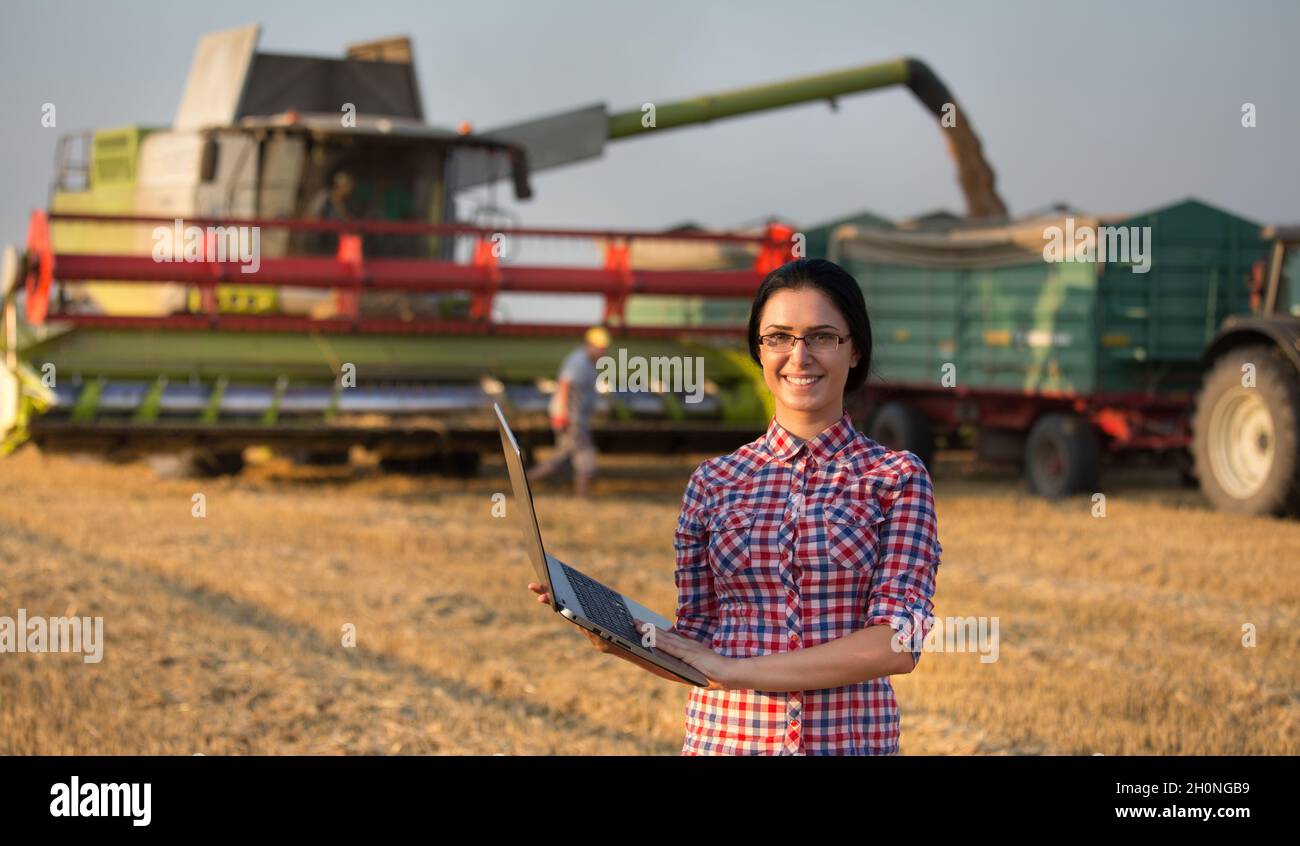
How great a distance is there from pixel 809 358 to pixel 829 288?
10 centimetres

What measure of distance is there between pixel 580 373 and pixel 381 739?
728cm

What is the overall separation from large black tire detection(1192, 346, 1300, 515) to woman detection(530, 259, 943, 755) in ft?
31.3

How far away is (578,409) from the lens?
12.9m

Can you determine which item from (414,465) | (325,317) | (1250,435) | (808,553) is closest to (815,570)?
(808,553)

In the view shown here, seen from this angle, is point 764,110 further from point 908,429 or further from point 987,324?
point 987,324

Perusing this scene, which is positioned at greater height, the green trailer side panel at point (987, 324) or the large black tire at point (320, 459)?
the green trailer side panel at point (987, 324)

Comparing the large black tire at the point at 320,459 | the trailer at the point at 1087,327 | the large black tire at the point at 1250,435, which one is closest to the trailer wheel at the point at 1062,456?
the trailer at the point at 1087,327

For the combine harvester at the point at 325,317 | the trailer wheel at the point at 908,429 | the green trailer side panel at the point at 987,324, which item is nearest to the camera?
the combine harvester at the point at 325,317

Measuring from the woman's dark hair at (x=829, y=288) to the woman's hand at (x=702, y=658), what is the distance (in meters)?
0.44

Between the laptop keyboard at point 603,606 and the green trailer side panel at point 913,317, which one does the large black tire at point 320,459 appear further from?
the laptop keyboard at point 603,606

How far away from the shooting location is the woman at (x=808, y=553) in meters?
2.27

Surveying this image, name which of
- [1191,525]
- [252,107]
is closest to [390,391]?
[252,107]

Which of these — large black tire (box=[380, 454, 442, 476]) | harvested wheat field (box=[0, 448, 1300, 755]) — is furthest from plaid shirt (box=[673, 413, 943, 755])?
large black tire (box=[380, 454, 442, 476])
